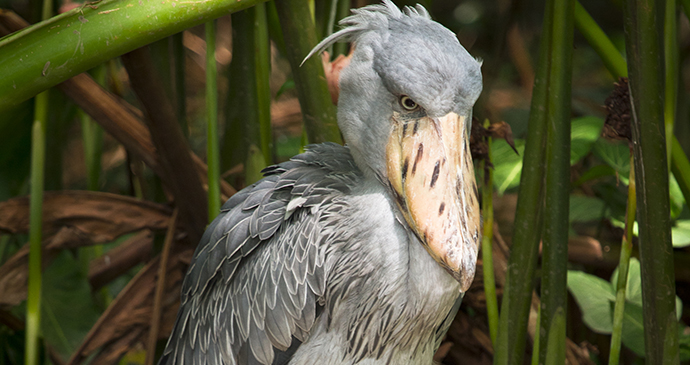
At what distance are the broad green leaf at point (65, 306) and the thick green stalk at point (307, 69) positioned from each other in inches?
34.3

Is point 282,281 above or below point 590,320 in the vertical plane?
above

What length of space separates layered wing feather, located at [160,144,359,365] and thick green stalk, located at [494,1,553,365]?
28 centimetres

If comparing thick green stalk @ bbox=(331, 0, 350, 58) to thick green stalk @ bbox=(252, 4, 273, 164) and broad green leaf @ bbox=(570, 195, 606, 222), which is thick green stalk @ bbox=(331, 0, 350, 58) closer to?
thick green stalk @ bbox=(252, 4, 273, 164)

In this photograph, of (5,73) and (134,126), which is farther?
(134,126)

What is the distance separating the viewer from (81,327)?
1.52 metres

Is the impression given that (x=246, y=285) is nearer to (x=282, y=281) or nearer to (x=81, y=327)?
(x=282, y=281)

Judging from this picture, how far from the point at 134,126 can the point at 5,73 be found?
0.68 metres

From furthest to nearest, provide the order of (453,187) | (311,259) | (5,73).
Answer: (311,259)
(453,187)
(5,73)

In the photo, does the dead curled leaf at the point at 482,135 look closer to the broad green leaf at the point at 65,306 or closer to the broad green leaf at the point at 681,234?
the broad green leaf at the point at 681,234

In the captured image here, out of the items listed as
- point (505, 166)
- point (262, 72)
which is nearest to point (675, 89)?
point (505, 166)

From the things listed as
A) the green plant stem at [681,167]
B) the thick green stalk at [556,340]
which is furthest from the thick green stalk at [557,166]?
the green plant stem at [681,167]

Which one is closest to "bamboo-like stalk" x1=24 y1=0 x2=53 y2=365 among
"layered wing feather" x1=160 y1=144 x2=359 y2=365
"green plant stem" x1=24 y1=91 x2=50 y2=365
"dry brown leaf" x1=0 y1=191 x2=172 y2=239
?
"green plant stem" x1=24 y1=91 x2=50 y2=365

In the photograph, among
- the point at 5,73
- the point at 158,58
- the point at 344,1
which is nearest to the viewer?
the point at 5,73

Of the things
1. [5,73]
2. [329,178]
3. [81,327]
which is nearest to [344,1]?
[329,178]
